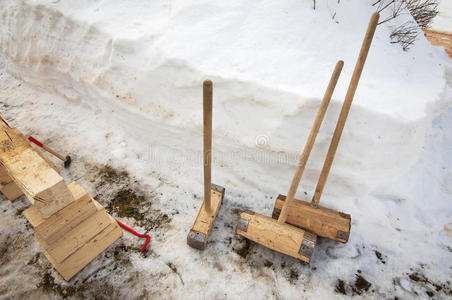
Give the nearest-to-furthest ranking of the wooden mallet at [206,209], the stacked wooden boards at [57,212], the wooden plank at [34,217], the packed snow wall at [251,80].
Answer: the stacked wooden boards at [57,212], the wooden plank at [34,217], the wooden mallet at [206,209], the packed snow wall at [251,80]

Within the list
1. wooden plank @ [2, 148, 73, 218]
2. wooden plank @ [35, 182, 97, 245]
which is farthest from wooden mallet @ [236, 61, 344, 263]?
wooden plank @ [2, 148, 73, 218]

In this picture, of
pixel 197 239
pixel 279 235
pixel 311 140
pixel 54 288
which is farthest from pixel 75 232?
pixel 311 140

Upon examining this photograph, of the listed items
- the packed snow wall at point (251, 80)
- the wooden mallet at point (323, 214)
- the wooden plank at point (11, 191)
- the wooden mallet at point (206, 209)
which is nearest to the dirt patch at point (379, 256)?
the wooden mallet at point (323, 214)

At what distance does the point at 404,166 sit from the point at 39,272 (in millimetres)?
3960

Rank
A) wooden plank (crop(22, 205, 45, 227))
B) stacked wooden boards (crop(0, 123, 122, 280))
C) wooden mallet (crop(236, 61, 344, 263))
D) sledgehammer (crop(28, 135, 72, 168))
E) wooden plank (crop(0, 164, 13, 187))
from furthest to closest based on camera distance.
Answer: sledgehammer (crop(28, 135, 72, 168))
wooden plank (crop(0, 164, 13, 187))
wooden mallet (crop(236, 61, 344, 263))
wooden plank (crop(22, 205, 45, 227))
stacked wooden boards (crop(0, 123, 122, 280))

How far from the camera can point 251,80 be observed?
2.86 m

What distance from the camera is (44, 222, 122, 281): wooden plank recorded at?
85.5 inches

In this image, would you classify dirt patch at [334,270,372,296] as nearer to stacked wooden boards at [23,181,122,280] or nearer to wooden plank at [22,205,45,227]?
stacked wooden boards at [23,181,122,280]

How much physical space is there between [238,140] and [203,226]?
3.58 feet

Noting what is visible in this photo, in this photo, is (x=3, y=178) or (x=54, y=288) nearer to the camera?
(x=54, y=288)

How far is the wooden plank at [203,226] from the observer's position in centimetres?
234

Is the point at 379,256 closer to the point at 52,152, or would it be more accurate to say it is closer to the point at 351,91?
the point at 351,91

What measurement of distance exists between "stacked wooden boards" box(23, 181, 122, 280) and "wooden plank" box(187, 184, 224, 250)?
75 cm

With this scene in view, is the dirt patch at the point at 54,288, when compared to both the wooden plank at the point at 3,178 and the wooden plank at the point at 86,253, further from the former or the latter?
the wooden plank at the point at 3,178
